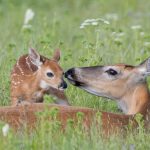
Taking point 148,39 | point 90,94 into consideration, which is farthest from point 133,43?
point 90,94

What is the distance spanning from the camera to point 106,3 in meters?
17.7

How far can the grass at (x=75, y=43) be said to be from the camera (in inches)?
326

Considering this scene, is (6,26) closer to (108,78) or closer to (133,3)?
(133,3)

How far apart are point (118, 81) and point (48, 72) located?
805mm

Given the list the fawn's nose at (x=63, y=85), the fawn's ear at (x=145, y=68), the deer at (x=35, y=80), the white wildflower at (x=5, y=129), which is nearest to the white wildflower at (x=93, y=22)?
the deer at (x=35, y=80)

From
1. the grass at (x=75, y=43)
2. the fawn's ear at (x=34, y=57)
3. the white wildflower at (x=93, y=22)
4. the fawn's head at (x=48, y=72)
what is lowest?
the grass at (x=75, y=43)

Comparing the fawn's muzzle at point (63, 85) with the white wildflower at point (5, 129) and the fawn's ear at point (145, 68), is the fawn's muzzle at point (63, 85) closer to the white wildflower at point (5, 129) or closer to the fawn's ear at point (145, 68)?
the fawn's ear at point (145, 68)

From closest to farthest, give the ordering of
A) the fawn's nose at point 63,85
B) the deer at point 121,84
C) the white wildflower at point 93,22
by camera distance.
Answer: the deer at point 121,84, the fawn's nose at point 63,85, the white wildflower at point 93,22

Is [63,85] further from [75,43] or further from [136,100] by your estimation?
[75,43]

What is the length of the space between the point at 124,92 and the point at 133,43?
13.6 feet

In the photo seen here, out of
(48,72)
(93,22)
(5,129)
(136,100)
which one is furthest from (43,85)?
(5,129)

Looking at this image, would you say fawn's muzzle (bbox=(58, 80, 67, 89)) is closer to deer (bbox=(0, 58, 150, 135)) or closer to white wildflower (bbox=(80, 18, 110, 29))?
deer (bbox=(0, 58, 150, 135))

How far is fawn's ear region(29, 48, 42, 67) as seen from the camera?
10.2m

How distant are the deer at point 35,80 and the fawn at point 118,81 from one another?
0.81ft
